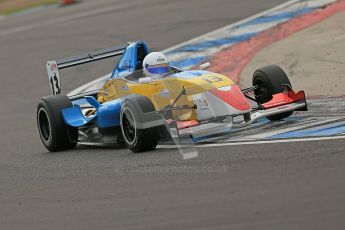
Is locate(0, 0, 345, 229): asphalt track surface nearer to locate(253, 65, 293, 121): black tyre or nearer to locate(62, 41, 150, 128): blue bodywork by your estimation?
locate(62, 41, 150, 128): blue bodywork

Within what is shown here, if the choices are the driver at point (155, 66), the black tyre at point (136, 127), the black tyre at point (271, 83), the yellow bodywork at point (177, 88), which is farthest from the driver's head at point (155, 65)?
the black tyre at point (271, 83)

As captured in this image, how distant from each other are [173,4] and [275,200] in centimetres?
1879

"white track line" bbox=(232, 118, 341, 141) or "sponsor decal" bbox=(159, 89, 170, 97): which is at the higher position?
"sponsor decal" bbox=(159, 89, 170, 97)

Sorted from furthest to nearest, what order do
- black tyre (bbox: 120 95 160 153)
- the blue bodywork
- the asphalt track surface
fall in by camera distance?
the blue bodywork, black tyre (bbox: 120 95 160 153), the asphalt track surface

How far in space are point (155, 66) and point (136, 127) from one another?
56.5 inches

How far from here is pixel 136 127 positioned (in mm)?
9453

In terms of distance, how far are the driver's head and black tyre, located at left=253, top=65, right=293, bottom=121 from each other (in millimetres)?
1251

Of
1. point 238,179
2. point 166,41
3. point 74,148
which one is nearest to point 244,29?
point 166,41

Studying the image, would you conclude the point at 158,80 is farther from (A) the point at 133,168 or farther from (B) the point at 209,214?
(B) the point at 209,214

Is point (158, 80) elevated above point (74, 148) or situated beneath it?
elevated above

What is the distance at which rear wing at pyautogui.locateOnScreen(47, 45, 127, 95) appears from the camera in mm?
12297

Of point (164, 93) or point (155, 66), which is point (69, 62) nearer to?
point (155, 66)

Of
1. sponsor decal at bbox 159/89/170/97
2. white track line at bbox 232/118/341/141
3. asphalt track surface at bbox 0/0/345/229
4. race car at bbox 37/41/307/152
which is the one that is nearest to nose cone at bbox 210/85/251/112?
race car at bbox 37/41/307/152

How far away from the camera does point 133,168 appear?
8766mm
